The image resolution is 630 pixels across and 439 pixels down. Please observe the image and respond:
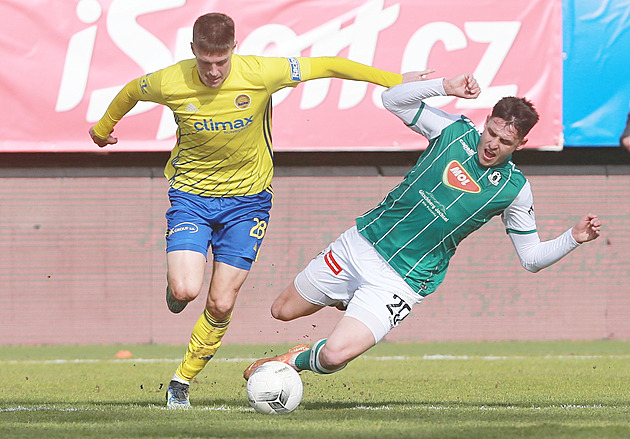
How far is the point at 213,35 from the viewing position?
614 cm

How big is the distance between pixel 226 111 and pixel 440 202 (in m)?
1.57

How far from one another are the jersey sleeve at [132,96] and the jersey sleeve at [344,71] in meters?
1.01

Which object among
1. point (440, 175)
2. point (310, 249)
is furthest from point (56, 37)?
point (440, 175)

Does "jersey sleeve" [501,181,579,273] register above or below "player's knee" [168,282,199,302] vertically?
above

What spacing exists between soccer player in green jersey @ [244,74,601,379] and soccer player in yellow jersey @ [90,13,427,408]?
480 millimetres

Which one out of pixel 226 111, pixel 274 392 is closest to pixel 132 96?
pixel 226 111

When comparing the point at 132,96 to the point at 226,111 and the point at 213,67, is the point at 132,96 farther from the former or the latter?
the point at 213,67

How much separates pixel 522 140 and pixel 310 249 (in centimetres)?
725

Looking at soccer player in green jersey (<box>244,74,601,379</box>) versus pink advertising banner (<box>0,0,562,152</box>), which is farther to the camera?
pink advertising banner (<box>0,0,562,152</box>)

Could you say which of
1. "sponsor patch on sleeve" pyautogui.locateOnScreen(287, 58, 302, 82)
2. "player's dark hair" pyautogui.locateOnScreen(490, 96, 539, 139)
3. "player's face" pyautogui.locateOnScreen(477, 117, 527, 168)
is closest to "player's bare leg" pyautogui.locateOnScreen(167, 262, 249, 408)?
"sponsor patch on sleeve" pyautogui.locateOnScreen(287, 58, 302, 82)

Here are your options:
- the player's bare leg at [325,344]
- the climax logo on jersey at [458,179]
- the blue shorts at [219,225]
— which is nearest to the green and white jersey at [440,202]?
the climax logo on jersey at [458,179]

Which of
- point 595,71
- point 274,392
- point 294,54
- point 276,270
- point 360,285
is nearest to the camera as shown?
point 274,392

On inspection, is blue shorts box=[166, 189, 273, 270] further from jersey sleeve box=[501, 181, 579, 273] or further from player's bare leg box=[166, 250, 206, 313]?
jersey sleeve box=[501, 181, 579, 273]

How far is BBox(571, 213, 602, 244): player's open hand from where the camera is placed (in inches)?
251
